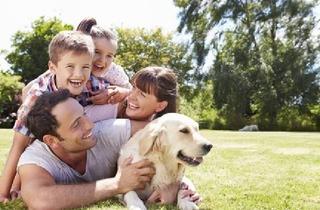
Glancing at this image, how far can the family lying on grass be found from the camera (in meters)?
4.54

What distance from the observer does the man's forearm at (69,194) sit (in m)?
4.35

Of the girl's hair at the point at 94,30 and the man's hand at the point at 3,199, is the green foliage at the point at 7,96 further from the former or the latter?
the man's hand at the point at 3,199

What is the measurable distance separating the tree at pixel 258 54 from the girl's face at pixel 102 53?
3812cm

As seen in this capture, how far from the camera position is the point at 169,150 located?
452cm

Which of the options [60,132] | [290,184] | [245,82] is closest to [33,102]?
[60,132]

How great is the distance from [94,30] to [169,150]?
1.90 m

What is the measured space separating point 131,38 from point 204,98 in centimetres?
1003

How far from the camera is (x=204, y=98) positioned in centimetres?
4897

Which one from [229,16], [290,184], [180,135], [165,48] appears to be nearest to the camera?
[180,135]

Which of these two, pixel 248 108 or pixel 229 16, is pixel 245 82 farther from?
pixel 229 16

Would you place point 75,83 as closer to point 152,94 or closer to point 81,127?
point 81,127

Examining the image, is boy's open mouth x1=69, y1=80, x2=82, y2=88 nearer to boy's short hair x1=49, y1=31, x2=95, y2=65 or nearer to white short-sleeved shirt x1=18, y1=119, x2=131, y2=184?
boy's short hair x1=49, y1=31, x2=95, y2=65

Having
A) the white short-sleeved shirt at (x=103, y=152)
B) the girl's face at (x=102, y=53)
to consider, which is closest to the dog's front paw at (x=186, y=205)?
the white short-sleeved shirt at (x=103, y=152)

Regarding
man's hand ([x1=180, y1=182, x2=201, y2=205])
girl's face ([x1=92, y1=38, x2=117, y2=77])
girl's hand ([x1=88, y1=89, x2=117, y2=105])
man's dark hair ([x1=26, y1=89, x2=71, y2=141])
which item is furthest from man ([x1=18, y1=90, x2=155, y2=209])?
girl's face ([x1=92, y1=38, x2=117, y2=77])
